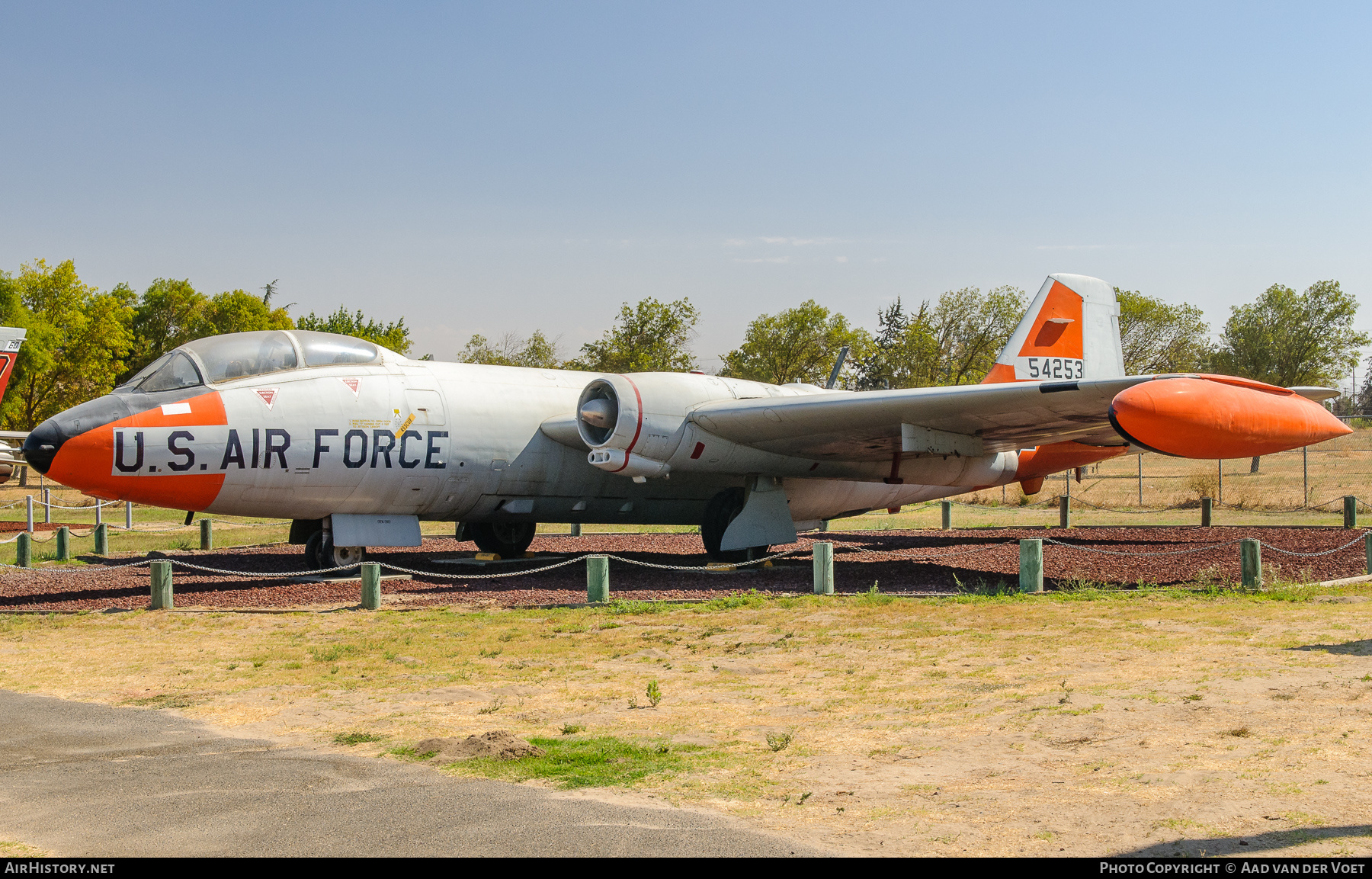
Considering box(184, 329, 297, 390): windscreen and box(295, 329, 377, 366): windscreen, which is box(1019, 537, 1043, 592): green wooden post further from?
box(184, 329, 297, 390): windscreen

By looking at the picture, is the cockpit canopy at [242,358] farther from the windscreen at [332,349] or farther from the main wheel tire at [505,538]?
the main wheel tire at [505,538]

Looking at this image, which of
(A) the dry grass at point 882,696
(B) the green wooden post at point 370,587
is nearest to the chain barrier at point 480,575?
(B) the green wooden post at point 370,587

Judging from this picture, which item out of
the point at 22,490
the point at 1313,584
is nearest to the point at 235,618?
the point at 1313,584

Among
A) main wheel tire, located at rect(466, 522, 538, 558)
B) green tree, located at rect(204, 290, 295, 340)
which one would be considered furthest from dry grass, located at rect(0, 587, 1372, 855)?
green tree, located at rect(204, 290, 295, 340)

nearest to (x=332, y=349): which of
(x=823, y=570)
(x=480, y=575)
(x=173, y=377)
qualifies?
(x=173, y=377)

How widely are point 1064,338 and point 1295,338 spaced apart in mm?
48506

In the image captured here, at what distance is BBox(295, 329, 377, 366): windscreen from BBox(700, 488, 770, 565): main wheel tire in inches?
231

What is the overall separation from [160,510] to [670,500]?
24.0 m

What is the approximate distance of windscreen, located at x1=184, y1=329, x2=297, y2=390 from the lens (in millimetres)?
13961

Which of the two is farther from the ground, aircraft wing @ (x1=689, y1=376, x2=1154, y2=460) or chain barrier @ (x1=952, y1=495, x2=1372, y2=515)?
aircraft wing @ (x1=689, y1=376, x2=1154, y2=460)

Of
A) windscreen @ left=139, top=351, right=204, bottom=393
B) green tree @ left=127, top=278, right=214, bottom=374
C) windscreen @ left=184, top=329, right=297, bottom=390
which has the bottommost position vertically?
windscreen @ left=139, top=351, right=204, bottom=393

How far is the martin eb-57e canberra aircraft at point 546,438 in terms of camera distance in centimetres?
1273

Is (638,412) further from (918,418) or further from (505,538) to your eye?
(505,538)

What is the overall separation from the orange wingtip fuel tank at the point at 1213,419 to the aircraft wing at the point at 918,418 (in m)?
1.13
